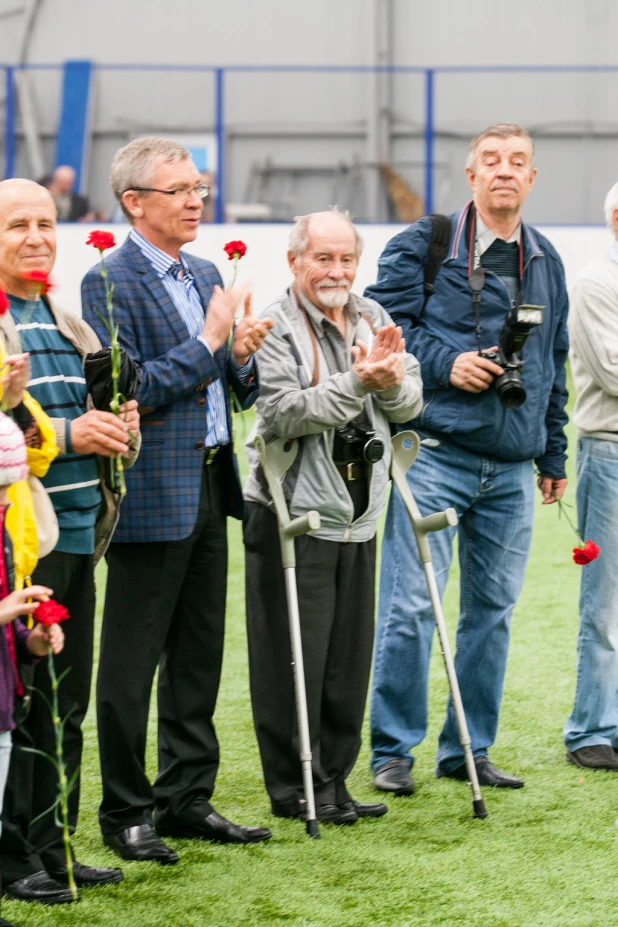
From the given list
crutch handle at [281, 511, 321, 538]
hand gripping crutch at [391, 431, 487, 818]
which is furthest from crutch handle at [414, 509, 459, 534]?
crutch handle at [281, 511, 321, 538]

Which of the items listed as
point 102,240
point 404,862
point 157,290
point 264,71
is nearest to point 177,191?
point 157,290

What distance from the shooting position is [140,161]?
334cm

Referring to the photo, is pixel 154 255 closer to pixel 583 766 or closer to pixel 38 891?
pixel 38 891

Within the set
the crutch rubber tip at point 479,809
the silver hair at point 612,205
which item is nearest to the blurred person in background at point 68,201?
the silver hair at point 612,205

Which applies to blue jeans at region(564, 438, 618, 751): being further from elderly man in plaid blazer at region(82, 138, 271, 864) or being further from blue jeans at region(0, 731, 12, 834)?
blue jeans at region(0, 731, 12, 834)

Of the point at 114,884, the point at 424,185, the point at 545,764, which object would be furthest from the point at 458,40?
the point at 114,884

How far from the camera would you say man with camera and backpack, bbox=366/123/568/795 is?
12.5 ft

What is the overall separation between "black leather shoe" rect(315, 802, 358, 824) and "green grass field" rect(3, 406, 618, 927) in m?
0.04

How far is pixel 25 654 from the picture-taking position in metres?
2.77

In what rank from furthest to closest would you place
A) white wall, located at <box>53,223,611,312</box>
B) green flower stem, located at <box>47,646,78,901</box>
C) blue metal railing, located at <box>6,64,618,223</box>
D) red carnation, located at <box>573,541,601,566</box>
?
1. blue metal railing, located at <box>6,64,618,223</box>
2. white wall, located at <box>53,223,611,312</box>
3. red carnation, located at <box>573,541,601,566</box>
4. green flower stem, located at <box>47,646,78,901</box>

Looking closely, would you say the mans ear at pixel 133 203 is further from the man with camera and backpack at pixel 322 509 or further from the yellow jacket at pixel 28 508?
the yellow jacket at pixel 28 508

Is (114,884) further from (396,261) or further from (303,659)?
(396,261)

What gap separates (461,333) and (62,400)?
1.26 m

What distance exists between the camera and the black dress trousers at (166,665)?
3.37 metres
